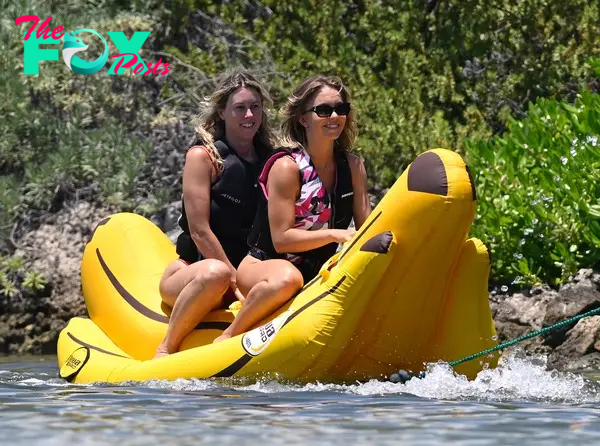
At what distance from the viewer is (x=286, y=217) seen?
5.58m

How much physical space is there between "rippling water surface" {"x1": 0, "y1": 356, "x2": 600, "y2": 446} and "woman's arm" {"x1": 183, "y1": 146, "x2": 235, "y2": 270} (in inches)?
27.0

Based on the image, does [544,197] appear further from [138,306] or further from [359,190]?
[138,306]

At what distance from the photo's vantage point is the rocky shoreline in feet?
23.8

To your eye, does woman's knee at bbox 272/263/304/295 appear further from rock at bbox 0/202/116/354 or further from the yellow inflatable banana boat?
rock at bbox 0/202/116/354

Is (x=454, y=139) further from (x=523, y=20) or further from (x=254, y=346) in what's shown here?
(x=254, y=346)

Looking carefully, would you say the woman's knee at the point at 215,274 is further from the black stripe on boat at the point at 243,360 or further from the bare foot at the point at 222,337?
the black stripe on boat at the point at 243,360

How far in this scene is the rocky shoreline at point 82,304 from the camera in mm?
7262

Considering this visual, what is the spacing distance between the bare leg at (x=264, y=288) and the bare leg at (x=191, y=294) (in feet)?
0.44

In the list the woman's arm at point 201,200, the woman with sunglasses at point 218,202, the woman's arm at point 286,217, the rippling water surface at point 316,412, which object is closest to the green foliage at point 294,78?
the woman with sunglasses at point 218,202

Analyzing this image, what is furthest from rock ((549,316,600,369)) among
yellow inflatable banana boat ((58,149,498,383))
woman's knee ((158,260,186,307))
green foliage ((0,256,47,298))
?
green foliage ((0,256,47,298))

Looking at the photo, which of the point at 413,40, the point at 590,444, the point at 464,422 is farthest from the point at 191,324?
the point at 413,40

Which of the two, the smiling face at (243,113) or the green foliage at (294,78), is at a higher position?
the green foliage at (294,78)

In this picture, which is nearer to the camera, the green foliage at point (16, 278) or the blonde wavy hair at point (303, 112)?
the blonde wavy hair at point (303, 112)

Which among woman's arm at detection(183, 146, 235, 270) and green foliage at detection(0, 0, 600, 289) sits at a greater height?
green foliage at detection(0, 0, 600, 289)
